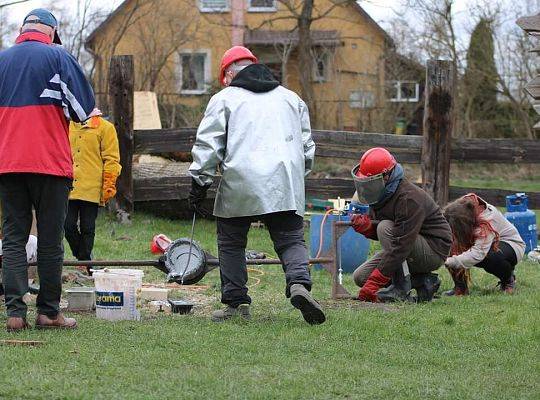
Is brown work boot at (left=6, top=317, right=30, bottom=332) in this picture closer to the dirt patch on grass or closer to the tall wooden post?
the dirt patch on grass

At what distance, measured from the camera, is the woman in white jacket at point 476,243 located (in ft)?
28.7

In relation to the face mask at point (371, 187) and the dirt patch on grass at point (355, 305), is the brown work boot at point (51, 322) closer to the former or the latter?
the dirt patch on grass at point (355, 305)

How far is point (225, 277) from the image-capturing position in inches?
282

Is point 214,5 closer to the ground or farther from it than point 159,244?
farther from it

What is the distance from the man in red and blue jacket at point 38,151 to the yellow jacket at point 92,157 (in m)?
3.01

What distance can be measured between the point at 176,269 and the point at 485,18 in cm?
2156

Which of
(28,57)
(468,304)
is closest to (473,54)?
(468,304)

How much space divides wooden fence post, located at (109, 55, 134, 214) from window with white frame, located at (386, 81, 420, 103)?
15.5 m

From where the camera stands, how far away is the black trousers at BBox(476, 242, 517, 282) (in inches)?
350

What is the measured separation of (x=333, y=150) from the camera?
13906 millimetres

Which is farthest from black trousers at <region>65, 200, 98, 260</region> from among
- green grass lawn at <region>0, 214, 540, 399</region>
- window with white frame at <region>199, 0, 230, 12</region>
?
window with white frame at <region>199, 0, 230, 12</region>

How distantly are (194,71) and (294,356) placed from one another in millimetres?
27580

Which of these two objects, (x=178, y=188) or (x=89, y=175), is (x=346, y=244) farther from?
(x=178, y=188)

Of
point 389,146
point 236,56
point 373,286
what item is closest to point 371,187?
point 373,286
